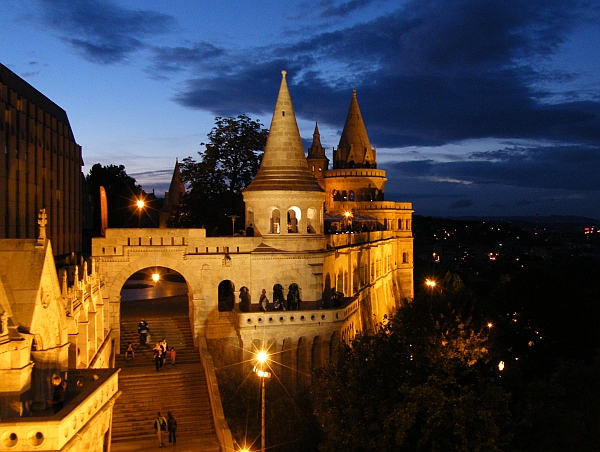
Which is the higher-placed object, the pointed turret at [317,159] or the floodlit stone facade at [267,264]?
the pointed turret at [317,159]

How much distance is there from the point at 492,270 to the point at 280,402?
113168 millimetres

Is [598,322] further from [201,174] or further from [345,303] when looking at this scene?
[201,174]

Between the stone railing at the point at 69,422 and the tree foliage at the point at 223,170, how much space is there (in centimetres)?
2768

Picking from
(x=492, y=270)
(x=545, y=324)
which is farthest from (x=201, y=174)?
(x=492, y=270)

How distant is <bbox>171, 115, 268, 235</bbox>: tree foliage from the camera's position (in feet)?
160

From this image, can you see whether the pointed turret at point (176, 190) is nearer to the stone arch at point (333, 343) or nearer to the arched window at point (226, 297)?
the arched window at point (226, 297)

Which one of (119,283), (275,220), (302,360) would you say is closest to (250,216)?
(275,220)

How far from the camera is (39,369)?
18.0m

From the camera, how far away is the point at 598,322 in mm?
50344

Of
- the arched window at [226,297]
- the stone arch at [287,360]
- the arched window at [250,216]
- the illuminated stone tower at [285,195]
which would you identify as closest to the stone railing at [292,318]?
the stone arch at [287,360]

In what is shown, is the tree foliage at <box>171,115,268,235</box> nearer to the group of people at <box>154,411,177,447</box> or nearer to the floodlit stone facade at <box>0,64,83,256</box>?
the floodlit stone facade at <box>0,64,83,256</box>

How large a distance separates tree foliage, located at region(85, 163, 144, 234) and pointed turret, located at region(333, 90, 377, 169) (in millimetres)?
22945

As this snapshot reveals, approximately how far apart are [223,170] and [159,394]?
22.8m

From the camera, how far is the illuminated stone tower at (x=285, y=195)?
118 ft
